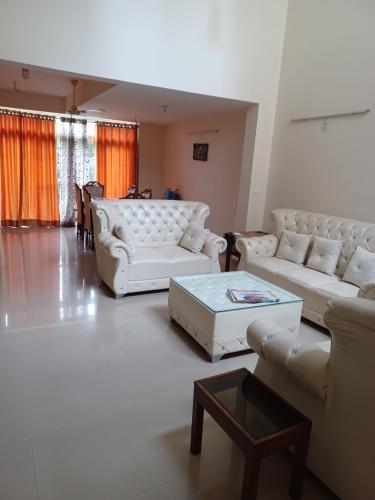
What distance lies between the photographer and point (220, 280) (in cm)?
339

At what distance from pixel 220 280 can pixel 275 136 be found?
112 inches

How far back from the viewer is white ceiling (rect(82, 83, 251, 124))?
4.72 meters

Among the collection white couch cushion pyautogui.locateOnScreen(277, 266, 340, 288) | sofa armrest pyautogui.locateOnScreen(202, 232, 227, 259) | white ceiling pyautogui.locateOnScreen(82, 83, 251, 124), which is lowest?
white couch cushion pyautogui.locateOnScreen(277, 266, 340, 288)

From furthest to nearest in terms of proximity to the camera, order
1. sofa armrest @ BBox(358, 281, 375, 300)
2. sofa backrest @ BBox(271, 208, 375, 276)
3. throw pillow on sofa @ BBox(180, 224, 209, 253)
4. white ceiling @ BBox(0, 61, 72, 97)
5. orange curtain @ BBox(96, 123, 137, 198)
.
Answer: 1. orange curtain @ BBox(96, 123, 137, 198)
2. white ceiling @ BBox(0, 61, 72, 97)
3. throw pillow on sofa @ BBox(180, 224, 209, 253)
4. sofa backrest @ BBox(271, 208, 375, 276)
5. sofa armrest @ BBox(358, 281, 375, 300)

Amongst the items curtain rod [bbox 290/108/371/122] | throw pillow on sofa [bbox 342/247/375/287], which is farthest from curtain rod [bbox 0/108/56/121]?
throw pillow on sofa [bbox 342/247/375/287]

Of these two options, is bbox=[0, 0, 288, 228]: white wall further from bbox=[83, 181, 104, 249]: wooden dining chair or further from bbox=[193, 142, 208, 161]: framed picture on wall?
bbox=[83, 181, 104, 249]: wooden dining chair

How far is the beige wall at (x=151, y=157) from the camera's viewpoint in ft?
27.5

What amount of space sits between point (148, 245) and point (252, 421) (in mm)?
3267

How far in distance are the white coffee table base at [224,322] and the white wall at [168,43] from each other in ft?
8.78

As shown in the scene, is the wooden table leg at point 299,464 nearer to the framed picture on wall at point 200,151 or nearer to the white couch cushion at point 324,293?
the white couch cushion at point 324,293

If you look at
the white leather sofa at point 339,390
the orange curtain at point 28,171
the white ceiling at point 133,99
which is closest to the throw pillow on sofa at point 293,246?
the white ceiling at point 133,99

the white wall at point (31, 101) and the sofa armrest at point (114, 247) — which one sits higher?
the white wall at point (31, 101)

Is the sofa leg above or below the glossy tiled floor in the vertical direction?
above

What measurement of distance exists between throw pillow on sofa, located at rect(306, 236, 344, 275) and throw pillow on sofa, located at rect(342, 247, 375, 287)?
0.20 meters
